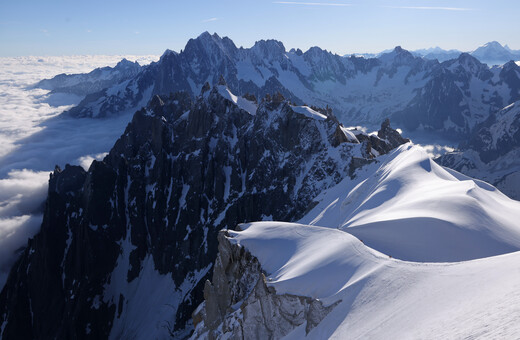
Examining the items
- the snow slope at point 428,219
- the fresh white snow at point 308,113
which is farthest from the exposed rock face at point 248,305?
the fresh white snow at point 308,113

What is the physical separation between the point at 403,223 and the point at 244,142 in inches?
3768

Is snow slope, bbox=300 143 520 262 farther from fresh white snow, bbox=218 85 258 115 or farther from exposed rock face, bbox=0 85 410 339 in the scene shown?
fresh white snow, bbox=218 85 258 115

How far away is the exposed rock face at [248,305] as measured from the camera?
26.8 meters

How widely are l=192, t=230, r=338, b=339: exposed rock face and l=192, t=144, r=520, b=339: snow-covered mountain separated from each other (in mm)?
115

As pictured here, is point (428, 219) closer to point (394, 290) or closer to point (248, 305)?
point (394, 290)

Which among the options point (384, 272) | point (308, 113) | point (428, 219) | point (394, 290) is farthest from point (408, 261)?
point (308, 113)

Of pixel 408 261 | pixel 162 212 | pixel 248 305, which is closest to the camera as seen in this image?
pixel 408 261

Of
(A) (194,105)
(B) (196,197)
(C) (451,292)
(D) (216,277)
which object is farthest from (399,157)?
(A) (194,105)

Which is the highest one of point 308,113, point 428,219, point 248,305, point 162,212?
point 308,113

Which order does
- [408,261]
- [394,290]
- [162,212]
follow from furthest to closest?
[162,212] → [408,261] → [394,290]

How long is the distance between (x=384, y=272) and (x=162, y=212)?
5221 inches

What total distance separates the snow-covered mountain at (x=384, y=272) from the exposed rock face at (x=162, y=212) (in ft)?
176

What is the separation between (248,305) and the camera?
31.3 metres

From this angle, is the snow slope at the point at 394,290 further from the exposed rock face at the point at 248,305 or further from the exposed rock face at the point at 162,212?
the exposed rock face at the point at 162,212
